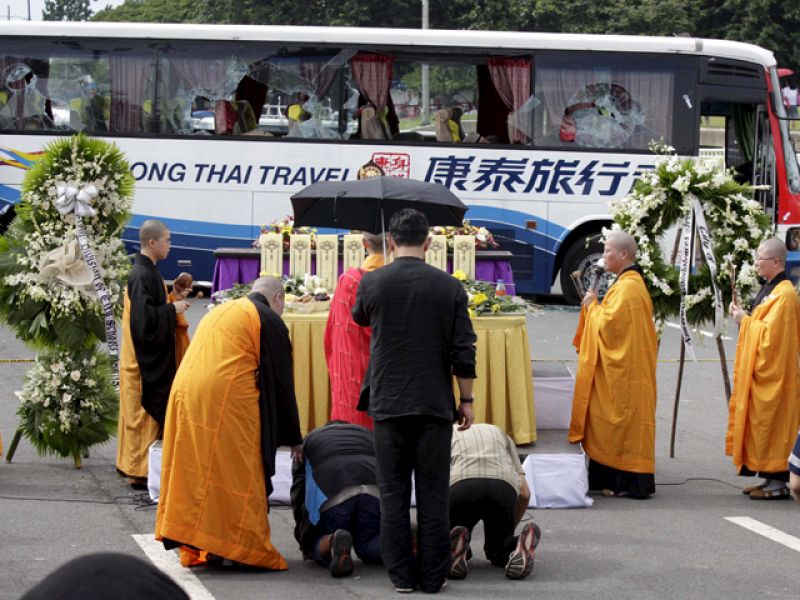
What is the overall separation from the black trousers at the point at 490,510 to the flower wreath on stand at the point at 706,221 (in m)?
3.25

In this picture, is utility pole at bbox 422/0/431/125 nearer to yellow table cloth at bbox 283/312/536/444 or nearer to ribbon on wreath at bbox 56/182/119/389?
yellow table cloth at bbox 283/312/536/444

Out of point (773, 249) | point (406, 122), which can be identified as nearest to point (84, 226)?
point (773, 249)

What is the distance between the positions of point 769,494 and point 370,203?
10.5 feet

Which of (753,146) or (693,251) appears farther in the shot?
(753,146)

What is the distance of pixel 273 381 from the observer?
22.9 ft

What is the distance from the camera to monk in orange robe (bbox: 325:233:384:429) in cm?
820

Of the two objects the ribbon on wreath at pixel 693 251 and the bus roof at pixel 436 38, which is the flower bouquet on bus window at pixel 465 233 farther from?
the bus roof at pixel 436 38

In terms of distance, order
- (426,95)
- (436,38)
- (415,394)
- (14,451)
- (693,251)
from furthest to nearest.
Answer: (426,95)
(436,38)
(693,251)
(14,451)
(415,394)

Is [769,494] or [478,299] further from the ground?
[478,299]

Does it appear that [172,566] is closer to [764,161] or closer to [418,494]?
[418,494]

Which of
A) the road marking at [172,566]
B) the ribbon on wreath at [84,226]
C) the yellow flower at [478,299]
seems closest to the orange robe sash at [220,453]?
the road marking at [172,566]

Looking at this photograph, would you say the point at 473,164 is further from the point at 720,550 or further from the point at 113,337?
the point at 720,550

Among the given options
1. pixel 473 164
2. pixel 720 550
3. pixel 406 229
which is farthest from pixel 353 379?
pixel 473 164

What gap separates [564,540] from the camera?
25.7ft
